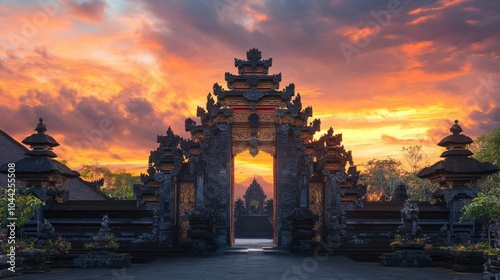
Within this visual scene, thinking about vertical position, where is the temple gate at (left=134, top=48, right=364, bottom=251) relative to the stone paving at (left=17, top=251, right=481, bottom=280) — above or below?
above

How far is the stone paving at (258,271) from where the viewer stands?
18609 mm

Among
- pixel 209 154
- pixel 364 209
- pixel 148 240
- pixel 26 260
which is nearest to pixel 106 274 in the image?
pixel 26 260

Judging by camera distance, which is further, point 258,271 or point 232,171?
point 232,171

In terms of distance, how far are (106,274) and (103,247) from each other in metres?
3.60

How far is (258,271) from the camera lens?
65.4ft

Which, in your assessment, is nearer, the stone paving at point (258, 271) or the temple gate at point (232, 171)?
the stone paving at point (258, 271)

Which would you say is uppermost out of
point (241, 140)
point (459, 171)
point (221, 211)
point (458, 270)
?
point (241, 140)

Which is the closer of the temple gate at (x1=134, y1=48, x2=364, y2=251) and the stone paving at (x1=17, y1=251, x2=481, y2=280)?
the stone paving at (x1=17, y1=251, x2=481, y2=280)

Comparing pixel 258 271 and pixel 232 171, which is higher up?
pixel 232 171

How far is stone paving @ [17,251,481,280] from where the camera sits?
733 inches

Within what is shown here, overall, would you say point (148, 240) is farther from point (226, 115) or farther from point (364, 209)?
point (364, 209)

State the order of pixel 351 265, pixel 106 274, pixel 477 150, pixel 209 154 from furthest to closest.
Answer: pixel 477 150, pixel 209 154, pixel 351 265, pixel 106 274

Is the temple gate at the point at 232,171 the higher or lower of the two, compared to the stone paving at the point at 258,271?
higher

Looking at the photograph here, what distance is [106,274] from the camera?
20000mm
